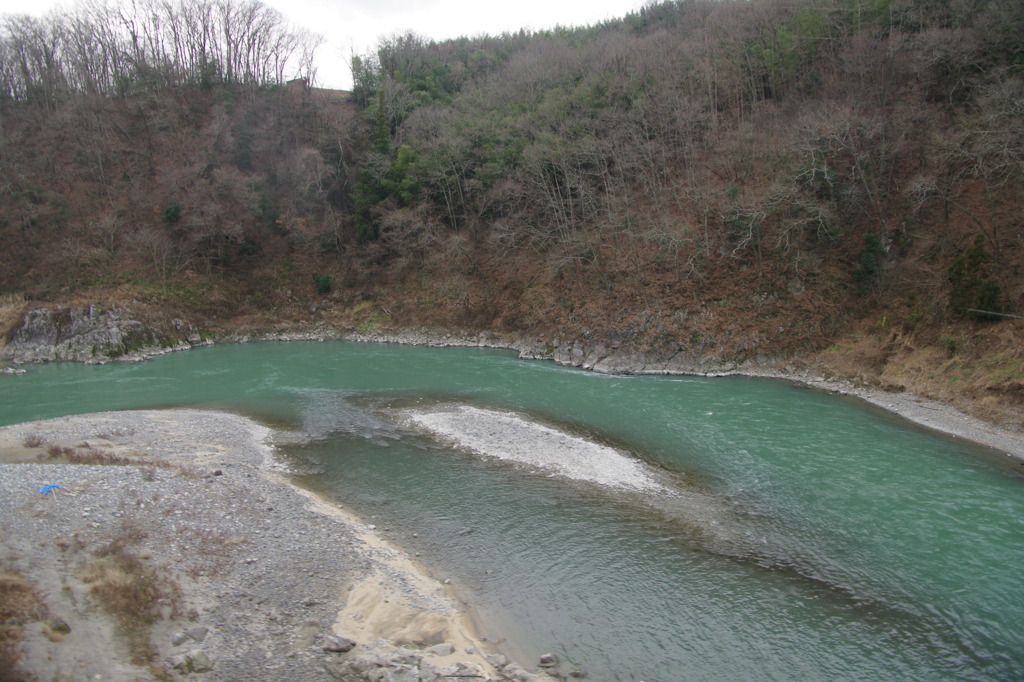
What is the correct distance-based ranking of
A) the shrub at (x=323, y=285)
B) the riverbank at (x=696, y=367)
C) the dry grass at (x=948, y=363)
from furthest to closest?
the shrub at (x=323, y=285), the dry grass at (x=948, y=363), the riverbank at (x=696, y=367)

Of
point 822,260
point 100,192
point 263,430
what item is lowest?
point 263,430

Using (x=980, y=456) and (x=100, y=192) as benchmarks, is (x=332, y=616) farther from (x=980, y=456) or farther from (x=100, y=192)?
(x=100, y=192)

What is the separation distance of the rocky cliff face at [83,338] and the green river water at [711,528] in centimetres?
1293

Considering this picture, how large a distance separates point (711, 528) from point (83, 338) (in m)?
41.4

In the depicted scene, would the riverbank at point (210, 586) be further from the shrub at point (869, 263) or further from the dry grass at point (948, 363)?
the shrub at point (869, 263)

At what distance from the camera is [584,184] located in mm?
40156

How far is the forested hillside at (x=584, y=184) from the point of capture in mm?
28375

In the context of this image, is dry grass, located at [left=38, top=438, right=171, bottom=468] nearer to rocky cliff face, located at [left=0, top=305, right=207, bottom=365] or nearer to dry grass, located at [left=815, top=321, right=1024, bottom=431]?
rocky cliff face, located at [left=0, top=305, right=207, bottom=365]

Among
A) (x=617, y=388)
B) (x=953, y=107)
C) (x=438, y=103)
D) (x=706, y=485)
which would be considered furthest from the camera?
(x=438, y=103)

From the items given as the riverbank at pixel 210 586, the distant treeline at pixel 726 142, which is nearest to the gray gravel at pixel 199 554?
the riverbank at pixel 210 586

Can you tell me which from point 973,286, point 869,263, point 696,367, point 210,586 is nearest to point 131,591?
point 210,586

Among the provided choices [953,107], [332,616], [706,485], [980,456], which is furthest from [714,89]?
[332,616]

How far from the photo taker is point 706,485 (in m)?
16.1

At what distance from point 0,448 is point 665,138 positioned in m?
40.5
